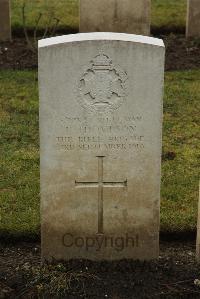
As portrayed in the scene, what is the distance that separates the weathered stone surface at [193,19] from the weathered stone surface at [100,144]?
668cm

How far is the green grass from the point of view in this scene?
1241 centimetres

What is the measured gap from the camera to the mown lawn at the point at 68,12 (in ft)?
40.7

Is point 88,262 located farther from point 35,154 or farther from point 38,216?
point 35,154

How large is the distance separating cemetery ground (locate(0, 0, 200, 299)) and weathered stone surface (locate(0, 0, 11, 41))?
2.61ft

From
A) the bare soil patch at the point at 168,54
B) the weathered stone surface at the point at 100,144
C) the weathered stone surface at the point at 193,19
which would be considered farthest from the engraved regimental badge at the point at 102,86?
the weathered stone surface at the point at 193,19

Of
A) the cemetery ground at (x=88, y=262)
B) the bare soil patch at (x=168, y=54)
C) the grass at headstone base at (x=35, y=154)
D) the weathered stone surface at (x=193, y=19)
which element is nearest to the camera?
the cemetery ground at (x=88, y=262)

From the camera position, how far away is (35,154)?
24.5 feet

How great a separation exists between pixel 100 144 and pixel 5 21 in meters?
6.83

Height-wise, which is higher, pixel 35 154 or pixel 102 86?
pixel 102 86

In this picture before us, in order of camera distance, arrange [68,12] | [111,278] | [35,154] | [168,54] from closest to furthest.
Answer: [111,278] → [35,154] → [168,54] → [68,12]

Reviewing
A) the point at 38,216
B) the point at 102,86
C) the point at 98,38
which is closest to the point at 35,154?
the point at 38,216

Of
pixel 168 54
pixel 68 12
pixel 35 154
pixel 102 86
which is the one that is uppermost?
pixel 68 12

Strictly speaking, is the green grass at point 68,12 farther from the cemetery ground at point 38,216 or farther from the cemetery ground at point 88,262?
the cemetery ground at point 88,262

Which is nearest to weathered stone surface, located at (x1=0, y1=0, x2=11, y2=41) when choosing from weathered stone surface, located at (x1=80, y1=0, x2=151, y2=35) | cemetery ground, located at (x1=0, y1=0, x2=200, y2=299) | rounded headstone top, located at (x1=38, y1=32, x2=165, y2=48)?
cemetery ground, located at (x1=0, y1=0, x2=200, y2=299)
